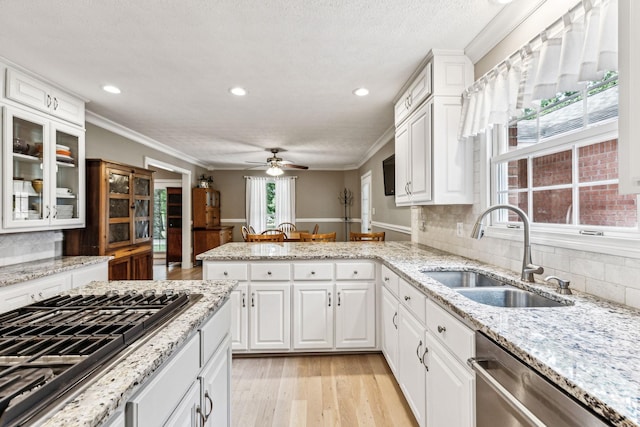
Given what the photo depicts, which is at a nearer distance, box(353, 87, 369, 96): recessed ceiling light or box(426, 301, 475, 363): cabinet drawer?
box(426, 301, 475, 363): cabinet drawer

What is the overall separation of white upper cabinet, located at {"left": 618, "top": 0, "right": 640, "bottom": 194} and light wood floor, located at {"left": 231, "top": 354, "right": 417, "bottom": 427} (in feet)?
5.73

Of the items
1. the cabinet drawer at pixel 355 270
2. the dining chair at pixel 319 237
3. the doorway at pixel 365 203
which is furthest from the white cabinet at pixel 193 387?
the doorway at pixel 365 203

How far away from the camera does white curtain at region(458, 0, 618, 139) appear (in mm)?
1179

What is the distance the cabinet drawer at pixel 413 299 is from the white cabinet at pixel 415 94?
4.78ft

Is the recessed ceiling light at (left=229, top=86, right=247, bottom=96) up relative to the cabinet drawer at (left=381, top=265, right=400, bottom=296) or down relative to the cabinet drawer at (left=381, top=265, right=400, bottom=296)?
up

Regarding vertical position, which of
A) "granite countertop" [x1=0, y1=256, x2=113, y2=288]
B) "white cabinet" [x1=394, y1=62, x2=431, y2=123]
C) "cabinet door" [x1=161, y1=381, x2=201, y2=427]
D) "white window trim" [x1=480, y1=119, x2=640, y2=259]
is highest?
"white cabinet" [x1=394, y1=62, x2=431, y2=123]

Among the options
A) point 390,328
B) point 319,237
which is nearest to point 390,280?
point 390,328

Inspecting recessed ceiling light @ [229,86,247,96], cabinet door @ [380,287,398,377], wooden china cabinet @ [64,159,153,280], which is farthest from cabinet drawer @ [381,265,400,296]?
wooden china cabinet @ [64,159,153,280]

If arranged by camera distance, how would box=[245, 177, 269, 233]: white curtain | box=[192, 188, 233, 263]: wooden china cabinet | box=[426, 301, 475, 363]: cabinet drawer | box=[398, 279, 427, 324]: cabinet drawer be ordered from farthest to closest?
box=[245, 177, 269, 233]: white curtain < box=[192, 188, 233, 263]: wooden china cabinet < box=[398, 279, 427, 324]: cabinet drawer < box=[426, 301, 475, 363]: cabinet drawer

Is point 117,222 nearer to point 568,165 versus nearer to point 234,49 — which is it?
point 234,49

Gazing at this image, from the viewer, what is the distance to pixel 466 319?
3.83 feet

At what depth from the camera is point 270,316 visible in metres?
2.67

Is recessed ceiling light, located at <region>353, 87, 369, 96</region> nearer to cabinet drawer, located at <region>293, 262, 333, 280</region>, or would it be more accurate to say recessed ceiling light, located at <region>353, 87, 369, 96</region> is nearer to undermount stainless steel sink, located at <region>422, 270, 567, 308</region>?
cabinet drawer, located at <region>293, 262, 333, 280</region>

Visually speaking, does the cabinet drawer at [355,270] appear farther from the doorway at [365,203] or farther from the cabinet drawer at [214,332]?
the doorway at [365,203]
